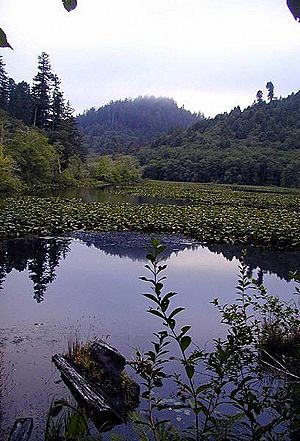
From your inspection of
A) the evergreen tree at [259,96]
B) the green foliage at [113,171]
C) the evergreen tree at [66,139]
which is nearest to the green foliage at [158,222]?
the evergreen tree at [66,139]

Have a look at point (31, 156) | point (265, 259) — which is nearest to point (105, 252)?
point (265, 259)

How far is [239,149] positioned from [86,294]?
248 ft

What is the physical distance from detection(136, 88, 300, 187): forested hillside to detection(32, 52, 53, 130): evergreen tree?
107ft

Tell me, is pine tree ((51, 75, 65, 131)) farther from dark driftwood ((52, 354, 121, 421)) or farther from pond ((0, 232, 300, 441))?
dark driftwood ((52, 354, 121, 421))

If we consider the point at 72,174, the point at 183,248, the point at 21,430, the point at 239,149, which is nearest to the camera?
the point at 21,430

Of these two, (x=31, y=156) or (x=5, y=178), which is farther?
(x=31, y=156)

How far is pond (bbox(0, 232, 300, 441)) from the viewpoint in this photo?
5801 millimetres

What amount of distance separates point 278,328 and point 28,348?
Result: 3.88m

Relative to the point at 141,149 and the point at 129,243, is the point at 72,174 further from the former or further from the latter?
the point at 141,149

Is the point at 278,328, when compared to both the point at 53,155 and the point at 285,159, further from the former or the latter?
the point at 285,159

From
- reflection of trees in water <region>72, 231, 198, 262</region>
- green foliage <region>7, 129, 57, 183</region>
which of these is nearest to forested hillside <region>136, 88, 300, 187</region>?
green foliage <region>7, 129, 57, 183</region>

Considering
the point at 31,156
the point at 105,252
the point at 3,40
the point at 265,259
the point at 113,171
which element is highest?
the point at 113,171

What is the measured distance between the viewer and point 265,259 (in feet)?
46.1

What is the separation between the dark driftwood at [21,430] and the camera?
4.06 metres
